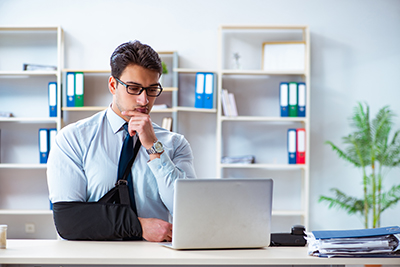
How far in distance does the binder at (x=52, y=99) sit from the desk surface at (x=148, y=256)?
2812 millimetres

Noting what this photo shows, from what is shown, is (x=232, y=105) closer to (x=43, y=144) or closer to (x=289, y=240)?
(x=43, y=144)

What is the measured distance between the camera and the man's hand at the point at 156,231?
154 cm

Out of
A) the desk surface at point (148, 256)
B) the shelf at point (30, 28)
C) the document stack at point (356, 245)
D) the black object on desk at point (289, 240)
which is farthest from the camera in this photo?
the shelf at point (30, 28)

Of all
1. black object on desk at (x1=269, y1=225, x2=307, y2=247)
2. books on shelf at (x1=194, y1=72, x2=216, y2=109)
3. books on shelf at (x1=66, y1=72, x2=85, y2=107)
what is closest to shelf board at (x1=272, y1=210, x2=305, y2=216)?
books on shelf at (x1=194, y1=72, x2=216, y2=109)

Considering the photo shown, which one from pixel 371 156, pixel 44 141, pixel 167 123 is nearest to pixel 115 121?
pixel 167 123

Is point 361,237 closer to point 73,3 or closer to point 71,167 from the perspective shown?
point 71,167

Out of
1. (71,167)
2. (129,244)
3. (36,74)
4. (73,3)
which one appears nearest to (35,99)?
(36,74)

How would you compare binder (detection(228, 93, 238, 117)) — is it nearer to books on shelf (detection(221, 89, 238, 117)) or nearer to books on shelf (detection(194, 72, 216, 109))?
books on shelf (detection(221, 89, 238, 117))

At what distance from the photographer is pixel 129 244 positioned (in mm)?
1490

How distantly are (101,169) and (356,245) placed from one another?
0.96 m

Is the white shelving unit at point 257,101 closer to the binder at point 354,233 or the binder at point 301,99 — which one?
the binder at point 301,99

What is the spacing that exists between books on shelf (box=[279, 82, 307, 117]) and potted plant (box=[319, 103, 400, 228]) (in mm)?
469

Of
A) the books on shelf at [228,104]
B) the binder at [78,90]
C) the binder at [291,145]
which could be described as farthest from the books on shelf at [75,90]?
the binder at [291,145]

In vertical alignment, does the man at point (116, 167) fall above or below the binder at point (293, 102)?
below
